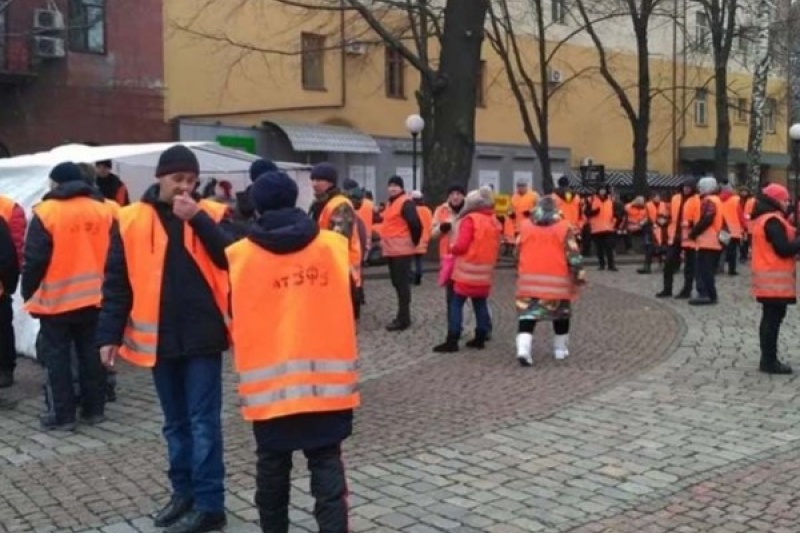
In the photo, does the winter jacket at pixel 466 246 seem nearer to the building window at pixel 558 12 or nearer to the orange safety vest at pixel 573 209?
the orange safety vest at pixel 573 209

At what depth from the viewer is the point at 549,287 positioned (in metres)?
10.5

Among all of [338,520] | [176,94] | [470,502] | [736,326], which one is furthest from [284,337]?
[176,94]

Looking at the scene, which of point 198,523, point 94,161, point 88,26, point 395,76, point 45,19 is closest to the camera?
point 198,523

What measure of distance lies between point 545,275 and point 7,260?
492cm

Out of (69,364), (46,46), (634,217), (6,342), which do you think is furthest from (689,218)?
(46,46)

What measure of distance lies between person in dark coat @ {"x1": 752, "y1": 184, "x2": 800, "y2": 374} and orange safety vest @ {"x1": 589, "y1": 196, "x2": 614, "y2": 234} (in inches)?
465

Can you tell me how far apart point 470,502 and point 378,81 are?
28.7 metres

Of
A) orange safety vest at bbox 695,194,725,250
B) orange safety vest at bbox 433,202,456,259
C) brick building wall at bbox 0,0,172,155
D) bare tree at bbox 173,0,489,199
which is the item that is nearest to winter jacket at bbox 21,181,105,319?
orange safety vest at bbox 433,202,456,259

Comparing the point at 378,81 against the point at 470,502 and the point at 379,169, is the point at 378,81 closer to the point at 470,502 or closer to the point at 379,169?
the point at 379,169

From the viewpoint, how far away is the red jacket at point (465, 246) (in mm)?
11273

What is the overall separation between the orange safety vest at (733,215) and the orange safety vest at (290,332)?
13.7 metres

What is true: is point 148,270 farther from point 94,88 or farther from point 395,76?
point 395,76

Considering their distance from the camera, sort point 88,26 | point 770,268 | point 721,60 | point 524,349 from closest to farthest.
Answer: point 770,268
point 524,349
point 88,26
point 721,60

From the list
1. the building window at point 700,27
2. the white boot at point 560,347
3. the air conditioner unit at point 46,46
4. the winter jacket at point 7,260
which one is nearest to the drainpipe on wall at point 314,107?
the air conditioner unit at point 46,46
